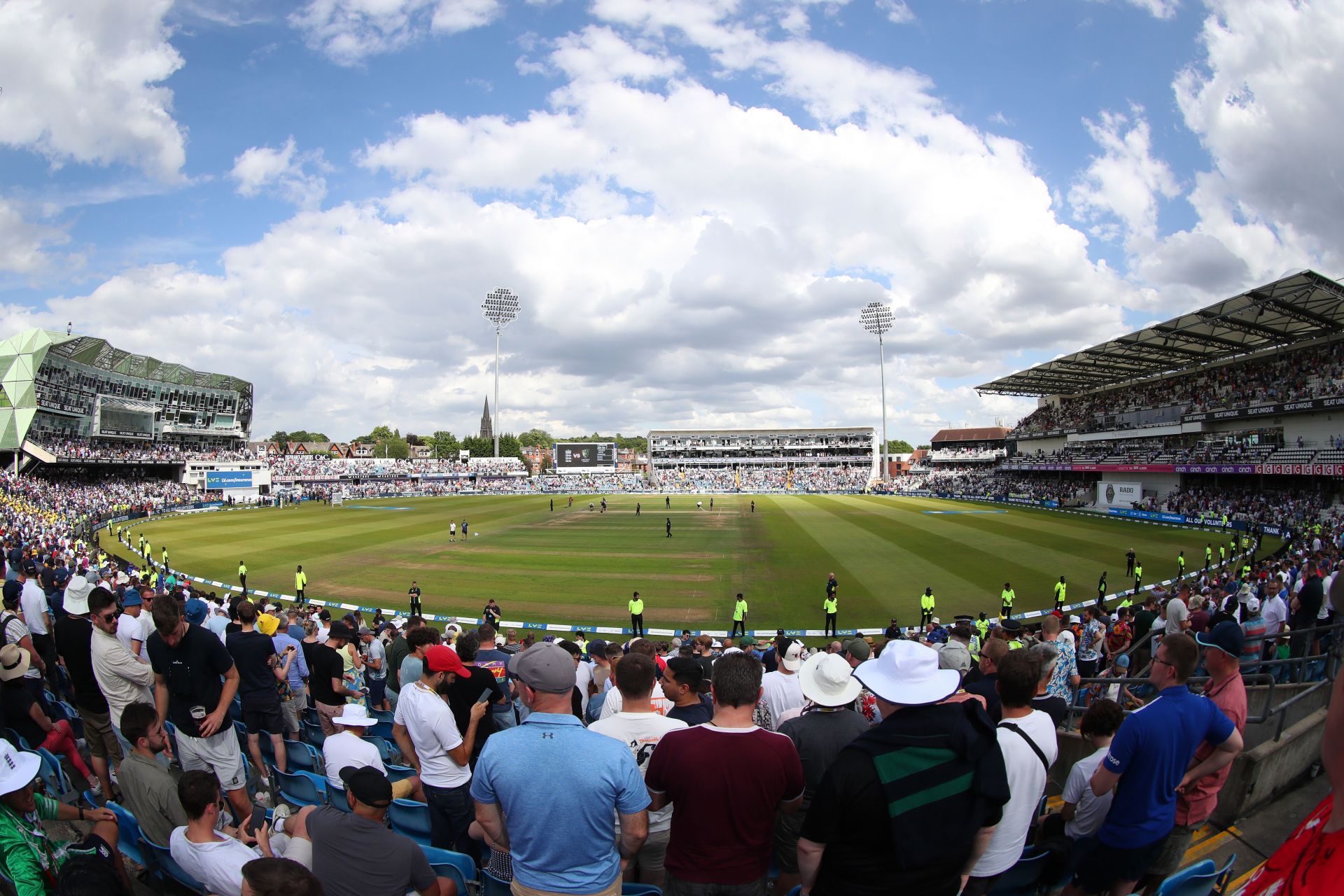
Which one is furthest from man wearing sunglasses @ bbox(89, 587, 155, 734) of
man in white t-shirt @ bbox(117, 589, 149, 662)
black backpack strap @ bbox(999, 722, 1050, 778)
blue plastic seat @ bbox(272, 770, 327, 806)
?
black backpack strap @ bbox(999, 722, 1050, 778)

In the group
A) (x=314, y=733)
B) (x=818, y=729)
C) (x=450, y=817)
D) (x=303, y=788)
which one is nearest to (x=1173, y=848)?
(x=818, y=729)

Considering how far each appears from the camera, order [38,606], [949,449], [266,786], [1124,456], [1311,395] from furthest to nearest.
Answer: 1. [949,449]
2. [1124,456]
3. [1311,395]
4. [38,606]
5. [266,786]

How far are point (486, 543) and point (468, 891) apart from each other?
1340 inches

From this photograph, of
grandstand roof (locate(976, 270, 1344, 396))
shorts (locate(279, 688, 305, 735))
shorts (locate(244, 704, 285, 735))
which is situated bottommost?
shorts (locate(279, 688, 305, 735))

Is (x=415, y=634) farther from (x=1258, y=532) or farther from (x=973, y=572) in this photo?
(x=1258, y=532)

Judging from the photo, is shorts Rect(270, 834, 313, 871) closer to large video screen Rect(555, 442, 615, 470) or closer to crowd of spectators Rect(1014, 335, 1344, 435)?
crowd of spectators Rect(1014, 335, 1344, 435)

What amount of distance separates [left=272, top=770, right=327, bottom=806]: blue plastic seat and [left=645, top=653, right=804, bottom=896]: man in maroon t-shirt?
350 cm

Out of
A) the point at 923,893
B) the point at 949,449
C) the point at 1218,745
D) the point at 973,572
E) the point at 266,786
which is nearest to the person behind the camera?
the point at 923,893

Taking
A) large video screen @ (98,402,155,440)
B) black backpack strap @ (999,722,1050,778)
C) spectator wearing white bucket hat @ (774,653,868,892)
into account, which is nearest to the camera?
black backpack strap @ (999,722,1050,778)

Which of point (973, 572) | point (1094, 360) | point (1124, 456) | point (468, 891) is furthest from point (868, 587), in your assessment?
point (1094, 360)

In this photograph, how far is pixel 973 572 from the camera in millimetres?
26375

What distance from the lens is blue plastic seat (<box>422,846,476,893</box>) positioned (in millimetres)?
3873

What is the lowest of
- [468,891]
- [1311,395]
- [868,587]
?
[868,587]

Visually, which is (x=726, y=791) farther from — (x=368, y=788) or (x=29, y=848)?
(x=29, y=848)
